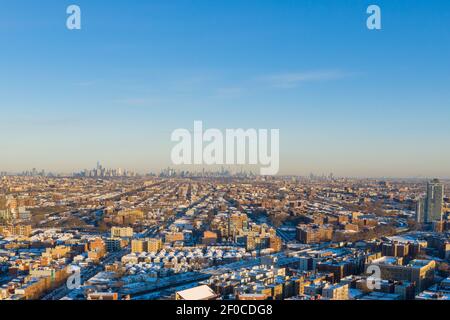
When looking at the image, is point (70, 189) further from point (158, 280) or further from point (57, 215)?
point (158, 280)

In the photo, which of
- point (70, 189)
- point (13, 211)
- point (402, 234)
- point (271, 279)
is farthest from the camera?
point (70, 189)

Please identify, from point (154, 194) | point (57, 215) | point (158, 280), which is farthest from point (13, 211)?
point (158, 280)

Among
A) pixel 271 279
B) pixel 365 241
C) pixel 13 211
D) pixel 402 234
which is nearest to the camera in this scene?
pixel 271 279
